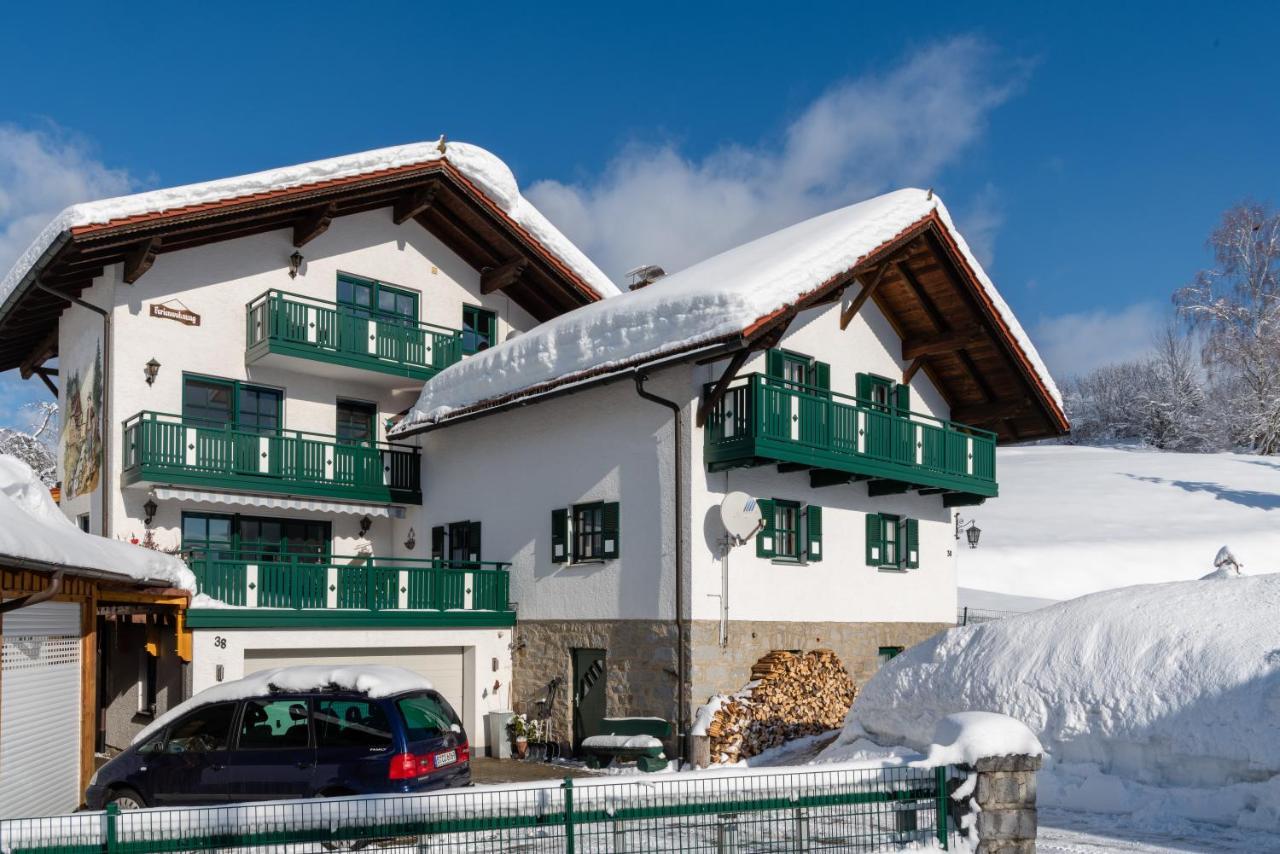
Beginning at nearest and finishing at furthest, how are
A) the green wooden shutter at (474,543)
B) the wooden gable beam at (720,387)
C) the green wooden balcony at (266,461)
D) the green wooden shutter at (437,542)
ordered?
the wooden gable beam at (720,387)
the green wooden balcony at (266,461)
the green wooden shutter at (474,543)
the green wooden shutter at (437,542)

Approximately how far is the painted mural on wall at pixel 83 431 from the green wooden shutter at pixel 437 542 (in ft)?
20.6

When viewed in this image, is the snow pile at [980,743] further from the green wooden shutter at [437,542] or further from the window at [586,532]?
the green wooden shutter at [437,542]

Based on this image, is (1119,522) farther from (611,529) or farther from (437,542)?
A: (611,529)

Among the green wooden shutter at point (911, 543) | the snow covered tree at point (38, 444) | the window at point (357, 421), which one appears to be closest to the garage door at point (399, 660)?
the window at point (357, 421)

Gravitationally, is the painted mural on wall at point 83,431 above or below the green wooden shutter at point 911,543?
above

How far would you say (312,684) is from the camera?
11859mm

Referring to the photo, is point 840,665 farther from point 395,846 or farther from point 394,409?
point 395,846

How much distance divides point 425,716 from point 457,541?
11.6 meters

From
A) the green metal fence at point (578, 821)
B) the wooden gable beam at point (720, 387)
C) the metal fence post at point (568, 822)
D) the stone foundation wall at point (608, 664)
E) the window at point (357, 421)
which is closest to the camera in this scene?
the green metal fence at point (578, 821)

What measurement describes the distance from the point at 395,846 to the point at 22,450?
4202cm

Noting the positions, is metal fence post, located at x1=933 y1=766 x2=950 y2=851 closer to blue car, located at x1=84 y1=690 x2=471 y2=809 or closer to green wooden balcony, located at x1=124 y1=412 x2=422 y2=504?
blue car, located at x1=84 y1=690 x2=471 y2=809

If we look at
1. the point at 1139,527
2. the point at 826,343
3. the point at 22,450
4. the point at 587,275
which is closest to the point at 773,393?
the point at 826,343

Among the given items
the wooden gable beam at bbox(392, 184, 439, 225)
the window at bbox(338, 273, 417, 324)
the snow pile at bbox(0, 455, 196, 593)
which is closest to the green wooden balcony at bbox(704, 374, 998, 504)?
the snow pile at bbox(0, 455, 196, 593)

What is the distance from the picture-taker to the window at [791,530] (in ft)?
64.2
